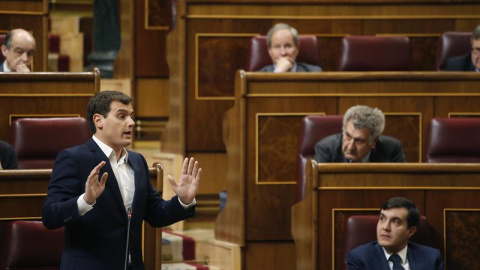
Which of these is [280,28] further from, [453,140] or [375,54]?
[453,140]

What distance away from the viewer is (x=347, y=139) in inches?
52.3

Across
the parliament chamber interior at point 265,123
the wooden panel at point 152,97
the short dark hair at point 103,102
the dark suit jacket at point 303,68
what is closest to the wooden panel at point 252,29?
the parliament chamber interior at point 265,123

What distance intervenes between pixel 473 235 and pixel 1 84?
0.68 meters

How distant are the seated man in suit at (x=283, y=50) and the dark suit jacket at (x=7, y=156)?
0.48m

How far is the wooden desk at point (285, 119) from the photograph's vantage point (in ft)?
4.80

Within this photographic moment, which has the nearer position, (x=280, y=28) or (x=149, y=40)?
(x=280, y=28)

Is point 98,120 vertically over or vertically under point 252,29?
under


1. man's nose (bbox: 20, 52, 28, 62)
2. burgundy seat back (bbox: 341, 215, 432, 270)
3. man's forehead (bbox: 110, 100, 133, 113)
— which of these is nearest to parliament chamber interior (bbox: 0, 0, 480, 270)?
burgundy seat back (bbox: 341, 215, 432, 270)

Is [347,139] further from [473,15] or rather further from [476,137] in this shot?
[473,15]

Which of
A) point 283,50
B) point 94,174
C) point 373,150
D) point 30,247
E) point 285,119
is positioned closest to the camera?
point 94,174

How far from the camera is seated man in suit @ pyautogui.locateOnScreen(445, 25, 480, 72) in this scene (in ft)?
5.41

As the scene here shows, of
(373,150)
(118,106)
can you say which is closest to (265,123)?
(373,150)

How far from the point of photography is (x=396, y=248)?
117 cm

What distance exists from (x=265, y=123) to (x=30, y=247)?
1.53ft
